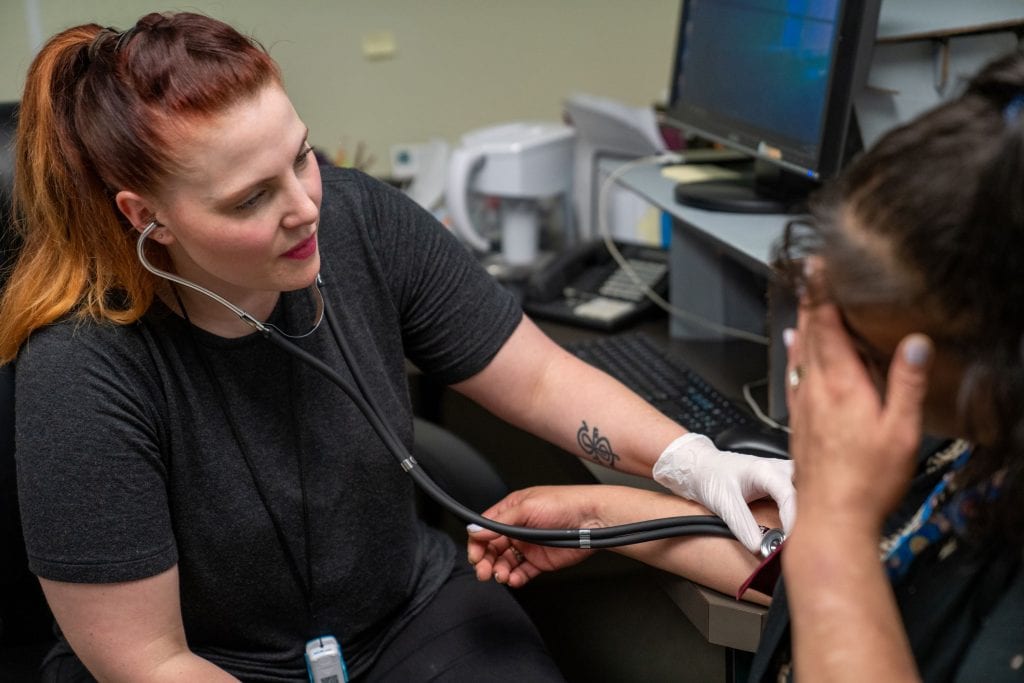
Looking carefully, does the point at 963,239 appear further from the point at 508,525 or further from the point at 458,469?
the point at 458,469

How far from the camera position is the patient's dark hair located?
654mm

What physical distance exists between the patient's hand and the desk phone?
2.22ft

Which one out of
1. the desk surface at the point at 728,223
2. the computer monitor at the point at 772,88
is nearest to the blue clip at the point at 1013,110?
the desk surface at the point at 728,223

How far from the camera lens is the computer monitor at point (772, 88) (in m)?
1.42

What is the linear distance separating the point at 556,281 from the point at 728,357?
15.8 inches

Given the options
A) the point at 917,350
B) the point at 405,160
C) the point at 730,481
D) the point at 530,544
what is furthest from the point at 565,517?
the point at 405,160

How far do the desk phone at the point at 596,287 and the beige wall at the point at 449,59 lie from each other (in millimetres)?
555

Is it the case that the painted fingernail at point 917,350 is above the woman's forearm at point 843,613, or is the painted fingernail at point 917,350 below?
above

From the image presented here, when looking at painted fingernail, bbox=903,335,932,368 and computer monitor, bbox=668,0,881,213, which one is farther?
computer monitor, bbox=668,0,881,213

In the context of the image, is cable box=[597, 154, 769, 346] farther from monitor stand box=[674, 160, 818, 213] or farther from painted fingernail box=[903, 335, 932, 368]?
painted fingernail box=[903, 335, 932, 368]

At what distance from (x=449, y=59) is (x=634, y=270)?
0.75m

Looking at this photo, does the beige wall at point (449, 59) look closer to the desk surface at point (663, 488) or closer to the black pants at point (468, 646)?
the desk surface at point (663, 488)

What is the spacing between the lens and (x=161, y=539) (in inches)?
42.7

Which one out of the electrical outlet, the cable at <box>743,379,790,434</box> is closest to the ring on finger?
the cable at <box>743,379,790,434</box>
